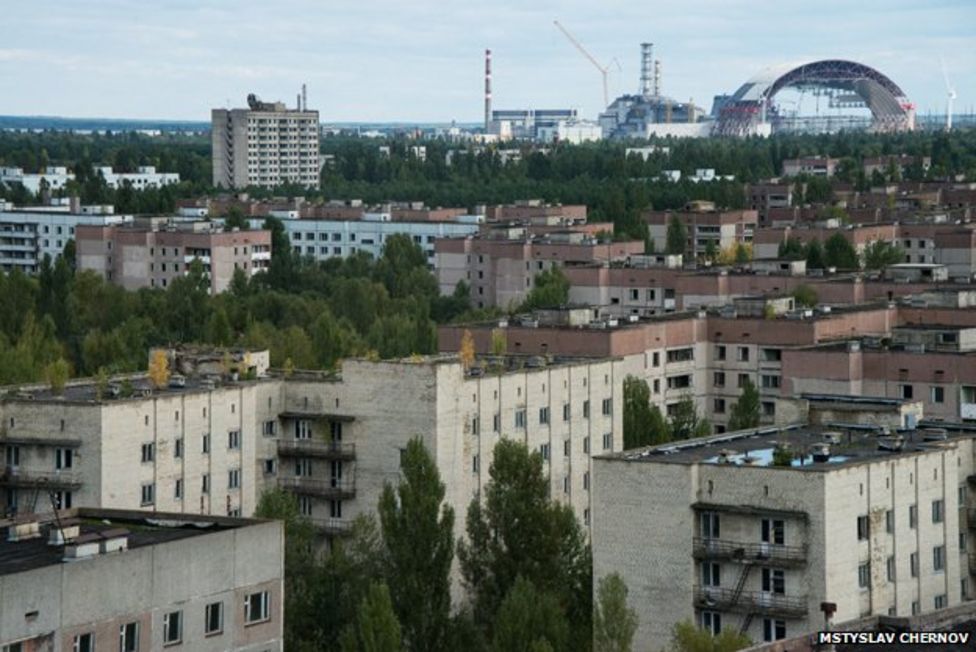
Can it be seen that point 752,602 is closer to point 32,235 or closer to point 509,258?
point 509,258

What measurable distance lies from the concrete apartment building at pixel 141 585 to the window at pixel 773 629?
5.33 meters

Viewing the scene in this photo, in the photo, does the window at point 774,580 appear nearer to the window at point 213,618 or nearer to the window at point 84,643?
the window at point 213,618

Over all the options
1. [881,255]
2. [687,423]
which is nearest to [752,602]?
[687,423]

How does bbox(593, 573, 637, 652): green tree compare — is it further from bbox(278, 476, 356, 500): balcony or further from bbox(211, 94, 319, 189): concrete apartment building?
bbox(211, 94, 319, 189): concrete apartment building

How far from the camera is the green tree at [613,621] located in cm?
2294

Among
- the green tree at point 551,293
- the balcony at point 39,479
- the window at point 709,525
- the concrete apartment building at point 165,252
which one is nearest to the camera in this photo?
the window at point 709,525

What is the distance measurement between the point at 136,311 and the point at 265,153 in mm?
72217

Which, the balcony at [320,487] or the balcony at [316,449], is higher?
the balcony at [316,449]

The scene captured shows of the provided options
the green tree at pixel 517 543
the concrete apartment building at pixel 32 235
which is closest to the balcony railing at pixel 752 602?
the green tree at pixel 517 543

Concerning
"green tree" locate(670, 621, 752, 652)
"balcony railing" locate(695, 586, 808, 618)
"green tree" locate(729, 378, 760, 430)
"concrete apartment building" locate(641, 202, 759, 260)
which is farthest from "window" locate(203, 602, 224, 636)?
"concrete apartment building" locate(641, 202, 759, 260)

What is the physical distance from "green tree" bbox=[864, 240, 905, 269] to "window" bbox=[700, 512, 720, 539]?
120ft

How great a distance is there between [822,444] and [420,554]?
466cm

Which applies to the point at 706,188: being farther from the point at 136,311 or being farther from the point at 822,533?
the point at 822,533

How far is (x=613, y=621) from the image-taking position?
22938 millimetres
